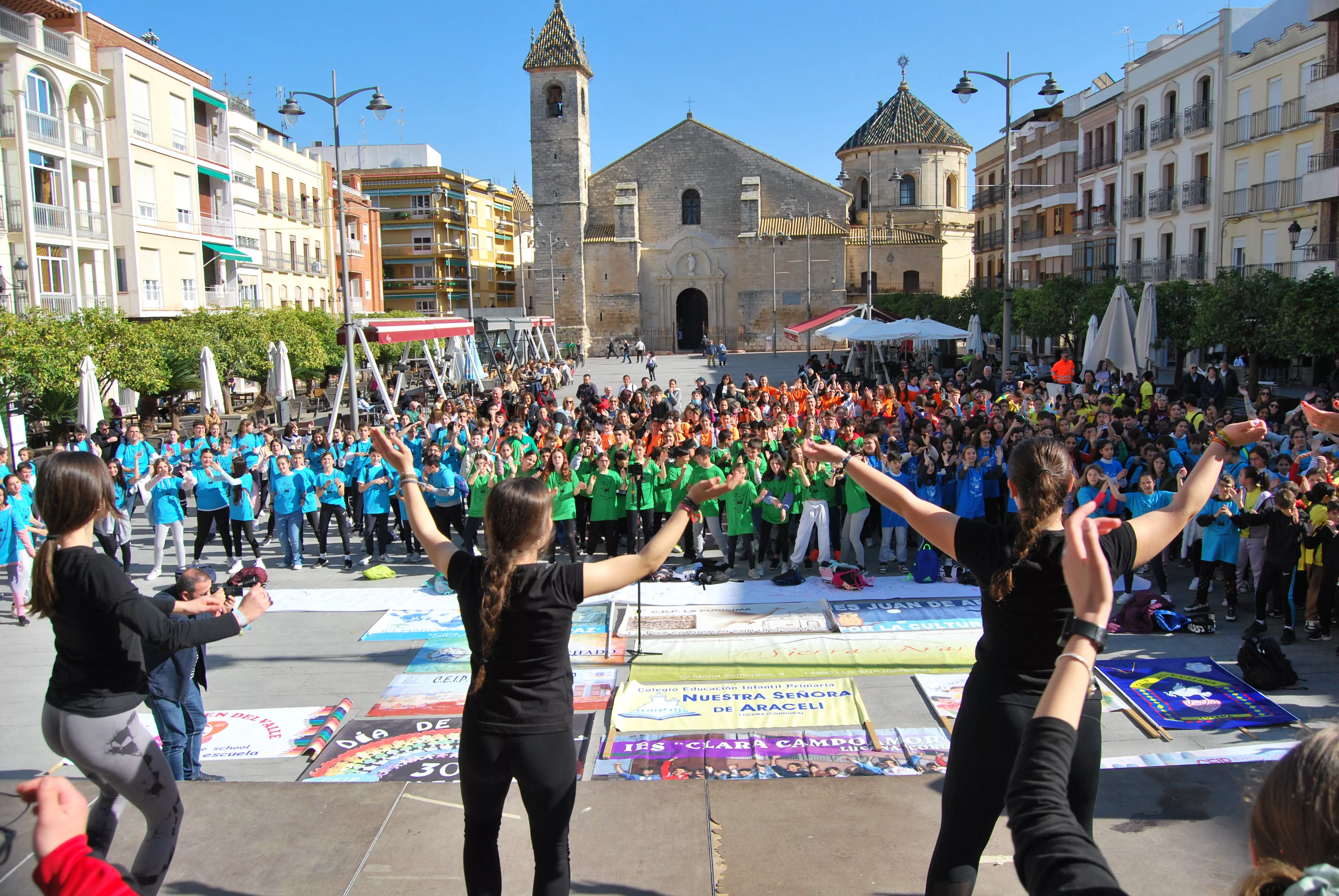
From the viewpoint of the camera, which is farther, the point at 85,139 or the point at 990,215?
the point at 990,215

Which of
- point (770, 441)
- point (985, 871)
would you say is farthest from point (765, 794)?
point (770, 441)

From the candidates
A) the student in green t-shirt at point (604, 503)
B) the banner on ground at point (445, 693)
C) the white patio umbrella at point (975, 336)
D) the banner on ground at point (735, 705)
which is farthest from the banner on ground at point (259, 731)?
the white patio umbrella at point (975, 336)

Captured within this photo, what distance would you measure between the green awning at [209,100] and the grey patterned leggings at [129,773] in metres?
34.4

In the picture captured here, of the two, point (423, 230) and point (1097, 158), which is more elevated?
point (423, 230)

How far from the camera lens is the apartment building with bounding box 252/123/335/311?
126 feet

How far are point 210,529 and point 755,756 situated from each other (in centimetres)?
831

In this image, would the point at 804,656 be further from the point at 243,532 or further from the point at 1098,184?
the point at 1098,184

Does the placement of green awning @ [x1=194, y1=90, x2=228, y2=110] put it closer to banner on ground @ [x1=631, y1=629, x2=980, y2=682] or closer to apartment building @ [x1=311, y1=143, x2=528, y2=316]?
apartment building @ [x1=311, y1=143, x2=528, y2=316]

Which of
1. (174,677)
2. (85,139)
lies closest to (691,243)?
(85,139)

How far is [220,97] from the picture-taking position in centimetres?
3372

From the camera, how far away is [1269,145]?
89.0 ft

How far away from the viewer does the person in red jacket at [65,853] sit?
65.1 inches

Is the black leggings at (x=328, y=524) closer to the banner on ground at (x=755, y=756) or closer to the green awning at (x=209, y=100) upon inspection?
the banner on ground at (x=755, y=756)

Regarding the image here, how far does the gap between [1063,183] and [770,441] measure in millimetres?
36615
